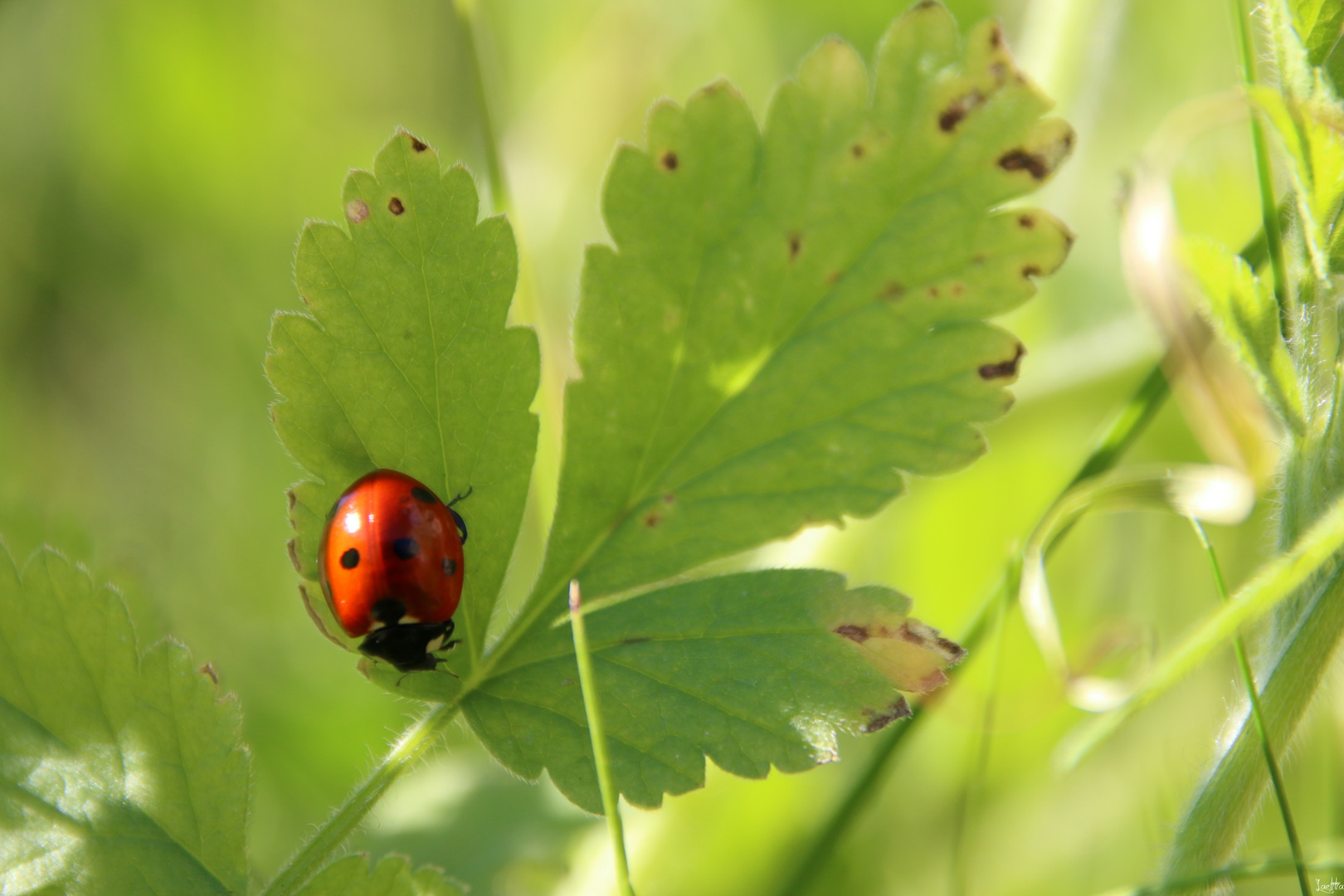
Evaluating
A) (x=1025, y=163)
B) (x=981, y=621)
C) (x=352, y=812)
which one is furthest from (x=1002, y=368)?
(x=352, y=812)

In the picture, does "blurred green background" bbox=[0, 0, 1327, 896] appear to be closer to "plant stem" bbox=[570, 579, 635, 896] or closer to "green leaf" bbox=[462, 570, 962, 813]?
"green leaf" bbox=[462, 570, 962, 813]

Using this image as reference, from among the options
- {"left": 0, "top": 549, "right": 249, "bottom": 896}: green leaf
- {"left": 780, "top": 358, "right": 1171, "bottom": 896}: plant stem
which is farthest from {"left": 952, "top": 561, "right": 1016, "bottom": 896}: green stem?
{"left": 0, "top": 549, "right": 249, "bottom": 896}: green leaf

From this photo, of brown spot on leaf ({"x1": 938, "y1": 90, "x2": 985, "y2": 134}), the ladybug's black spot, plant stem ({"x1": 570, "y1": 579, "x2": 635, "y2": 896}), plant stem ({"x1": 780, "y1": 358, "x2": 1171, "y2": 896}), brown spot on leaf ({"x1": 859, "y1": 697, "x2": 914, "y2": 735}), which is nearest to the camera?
plant stem ({"x1": 570, "y1": 579, "x2": 635, "y2": 896})

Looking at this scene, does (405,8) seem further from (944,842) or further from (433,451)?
(944,842)

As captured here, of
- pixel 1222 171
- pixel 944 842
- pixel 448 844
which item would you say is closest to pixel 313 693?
pixel 448 844

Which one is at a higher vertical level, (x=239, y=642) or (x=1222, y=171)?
(x=1222, y=171)

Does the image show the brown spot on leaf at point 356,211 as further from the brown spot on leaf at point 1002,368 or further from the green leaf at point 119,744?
the brown spot on leaf at point 1002,368
